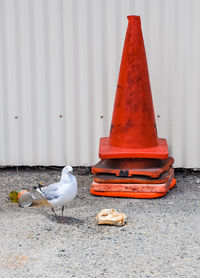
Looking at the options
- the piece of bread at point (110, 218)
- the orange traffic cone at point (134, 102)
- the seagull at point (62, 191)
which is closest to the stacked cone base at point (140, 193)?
the orange traffic cone at point (134, 102)

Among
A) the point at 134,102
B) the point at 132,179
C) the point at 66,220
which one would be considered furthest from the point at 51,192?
the point at 134,102

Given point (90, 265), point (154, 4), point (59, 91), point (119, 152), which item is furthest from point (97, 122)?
point (90, 265)

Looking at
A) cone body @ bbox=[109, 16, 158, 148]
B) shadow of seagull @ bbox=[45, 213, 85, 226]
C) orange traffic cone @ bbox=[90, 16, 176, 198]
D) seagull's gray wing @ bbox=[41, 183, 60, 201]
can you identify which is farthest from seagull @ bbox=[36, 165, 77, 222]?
cone body @ bbox=[109, 16, 158, 148]

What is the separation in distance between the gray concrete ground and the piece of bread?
44 mm

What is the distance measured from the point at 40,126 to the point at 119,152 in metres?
1.32

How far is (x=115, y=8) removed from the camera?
5156mm

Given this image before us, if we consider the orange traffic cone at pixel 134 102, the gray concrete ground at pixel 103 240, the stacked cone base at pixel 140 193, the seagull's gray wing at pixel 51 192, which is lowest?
the gray concrete ground at pixel 103 240

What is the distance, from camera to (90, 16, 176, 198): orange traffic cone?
14.7 ft

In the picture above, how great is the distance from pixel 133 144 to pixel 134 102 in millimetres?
393

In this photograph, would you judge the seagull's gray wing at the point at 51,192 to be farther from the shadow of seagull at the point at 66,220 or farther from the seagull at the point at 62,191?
the shadow of seagull at the point at 66,220

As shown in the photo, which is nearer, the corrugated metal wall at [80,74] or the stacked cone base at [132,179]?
the stacked cone base at [132,179]

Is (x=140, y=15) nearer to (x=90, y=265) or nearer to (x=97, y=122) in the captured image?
(x=97, y=122)

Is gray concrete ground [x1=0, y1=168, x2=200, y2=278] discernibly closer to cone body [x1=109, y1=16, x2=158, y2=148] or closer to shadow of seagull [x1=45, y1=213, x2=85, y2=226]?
shadow of seagull [x1=45, y1=213, x2=85, y2=226]

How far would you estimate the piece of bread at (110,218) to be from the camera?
12.3ft
